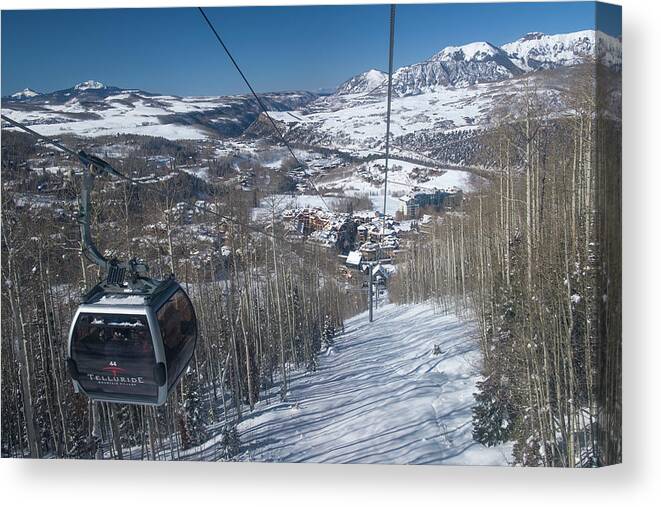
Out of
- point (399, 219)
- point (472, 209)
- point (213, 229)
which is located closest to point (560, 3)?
point (472, 209)

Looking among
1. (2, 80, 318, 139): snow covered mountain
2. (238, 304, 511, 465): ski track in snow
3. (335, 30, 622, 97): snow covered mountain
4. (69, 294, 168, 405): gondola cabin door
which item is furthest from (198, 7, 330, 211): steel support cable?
(69, 294, 168, 405): gondola cabin door

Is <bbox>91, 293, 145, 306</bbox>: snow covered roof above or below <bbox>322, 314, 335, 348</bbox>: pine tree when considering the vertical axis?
above

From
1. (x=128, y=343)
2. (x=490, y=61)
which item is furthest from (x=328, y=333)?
(x=490, y=61)

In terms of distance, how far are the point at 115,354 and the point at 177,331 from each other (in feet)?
1.63

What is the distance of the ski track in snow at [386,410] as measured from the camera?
5.69 meters

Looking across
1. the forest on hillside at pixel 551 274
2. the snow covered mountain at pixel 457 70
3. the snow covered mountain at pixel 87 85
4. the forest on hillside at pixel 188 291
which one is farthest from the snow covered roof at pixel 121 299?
the snow covered mountain at pixel 457 70

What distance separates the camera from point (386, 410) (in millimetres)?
5840

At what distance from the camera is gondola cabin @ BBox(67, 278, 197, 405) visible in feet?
14.2

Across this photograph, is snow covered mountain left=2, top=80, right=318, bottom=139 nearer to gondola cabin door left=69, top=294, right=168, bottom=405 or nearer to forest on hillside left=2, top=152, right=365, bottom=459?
forest on hillside left=2, top=152, right=365, bottom=459

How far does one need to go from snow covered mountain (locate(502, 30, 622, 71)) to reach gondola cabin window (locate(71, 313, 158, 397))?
4.12 meters

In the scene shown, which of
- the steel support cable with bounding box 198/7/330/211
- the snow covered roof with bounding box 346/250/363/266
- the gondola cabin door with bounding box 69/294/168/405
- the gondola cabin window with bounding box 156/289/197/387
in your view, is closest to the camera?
the gondola cabin door with bounding box 69/294/168/405

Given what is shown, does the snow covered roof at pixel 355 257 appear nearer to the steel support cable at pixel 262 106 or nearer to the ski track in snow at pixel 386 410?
the steel support cable at pixel 262 106

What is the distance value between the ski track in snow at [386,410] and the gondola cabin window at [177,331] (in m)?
1.53

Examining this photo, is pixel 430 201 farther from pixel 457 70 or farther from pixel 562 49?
pixel 562 49
